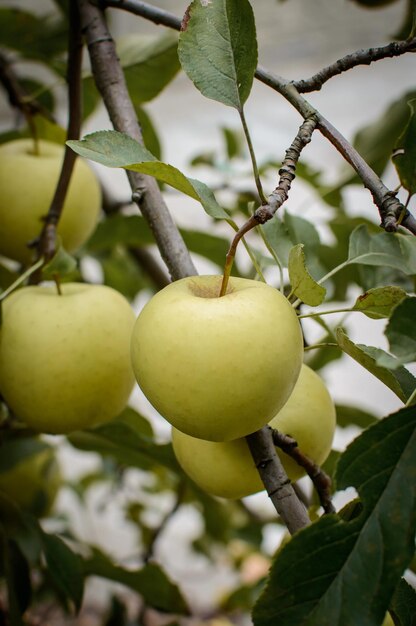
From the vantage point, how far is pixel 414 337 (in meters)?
0.25

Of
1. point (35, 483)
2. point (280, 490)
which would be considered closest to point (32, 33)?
point (35, 483)

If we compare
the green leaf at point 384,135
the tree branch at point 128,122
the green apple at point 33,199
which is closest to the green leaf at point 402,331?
the tree branch at point 128,122

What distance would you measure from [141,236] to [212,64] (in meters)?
0.38

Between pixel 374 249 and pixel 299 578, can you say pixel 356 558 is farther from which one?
pixel 374 249

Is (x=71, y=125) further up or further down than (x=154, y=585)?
further up

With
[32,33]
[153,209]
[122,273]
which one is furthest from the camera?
[122,273]

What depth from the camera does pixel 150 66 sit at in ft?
1.86

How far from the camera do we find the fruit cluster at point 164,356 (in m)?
0.27

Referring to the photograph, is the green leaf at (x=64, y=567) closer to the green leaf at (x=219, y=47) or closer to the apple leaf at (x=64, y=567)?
the apple leaf at (x=64, y=567)

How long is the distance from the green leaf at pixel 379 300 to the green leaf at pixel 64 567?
36 centimetres

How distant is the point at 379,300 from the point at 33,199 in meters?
0.32

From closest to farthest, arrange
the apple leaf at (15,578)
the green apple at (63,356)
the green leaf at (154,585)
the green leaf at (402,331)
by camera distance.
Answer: the green leaf at (402,331), the green apple at (63,356), the apple leaf at (15,578), the green leaf at (154,585)

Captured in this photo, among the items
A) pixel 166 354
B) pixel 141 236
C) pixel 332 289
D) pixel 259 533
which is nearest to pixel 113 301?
pixel 166 354

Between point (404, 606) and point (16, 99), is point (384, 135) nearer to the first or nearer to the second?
point (16, 99)
